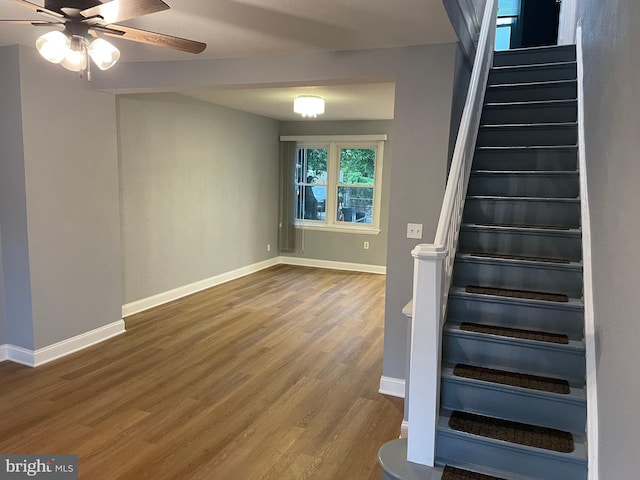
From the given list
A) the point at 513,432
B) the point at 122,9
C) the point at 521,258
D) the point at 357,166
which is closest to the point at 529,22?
the point at 357,166

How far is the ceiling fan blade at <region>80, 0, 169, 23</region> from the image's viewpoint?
183 centimetres

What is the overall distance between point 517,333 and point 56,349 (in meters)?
3.50

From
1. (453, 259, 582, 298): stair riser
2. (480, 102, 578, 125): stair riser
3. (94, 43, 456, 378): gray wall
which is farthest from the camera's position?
(480, 102, 578, 125): stair riser

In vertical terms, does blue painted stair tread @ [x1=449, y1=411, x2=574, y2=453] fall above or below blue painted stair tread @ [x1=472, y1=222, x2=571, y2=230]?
below

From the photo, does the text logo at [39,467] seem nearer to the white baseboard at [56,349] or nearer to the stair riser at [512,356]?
the white baseboard at [56,349]

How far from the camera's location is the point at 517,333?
2.55 meters

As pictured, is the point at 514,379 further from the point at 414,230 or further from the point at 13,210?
the point at 13,210

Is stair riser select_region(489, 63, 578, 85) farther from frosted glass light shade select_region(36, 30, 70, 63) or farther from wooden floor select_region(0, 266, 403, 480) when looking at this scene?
frosted glass light shade select_region(36, 30, 70, 63)

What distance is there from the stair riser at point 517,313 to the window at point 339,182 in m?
4.55

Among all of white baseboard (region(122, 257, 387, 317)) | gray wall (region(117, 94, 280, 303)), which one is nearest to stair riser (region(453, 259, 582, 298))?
white baseboard (region(122, 257, 387, 317))

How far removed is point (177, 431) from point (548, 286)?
2.44m

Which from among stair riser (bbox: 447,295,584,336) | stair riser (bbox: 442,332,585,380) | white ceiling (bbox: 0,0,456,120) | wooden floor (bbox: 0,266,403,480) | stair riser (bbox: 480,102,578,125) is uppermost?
white ceiling (bbox: 0,0,456,120)

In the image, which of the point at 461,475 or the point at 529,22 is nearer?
the point at 461,475

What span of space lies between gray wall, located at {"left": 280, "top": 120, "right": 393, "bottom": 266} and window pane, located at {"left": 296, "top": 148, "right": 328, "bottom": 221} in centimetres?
31
